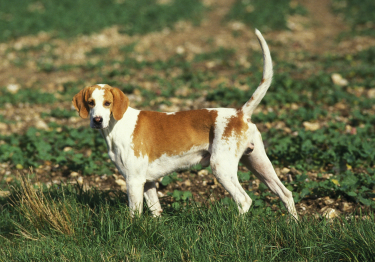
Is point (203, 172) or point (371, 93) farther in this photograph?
point (371, 93)

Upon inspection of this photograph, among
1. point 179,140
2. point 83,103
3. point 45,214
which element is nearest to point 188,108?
point 179,140

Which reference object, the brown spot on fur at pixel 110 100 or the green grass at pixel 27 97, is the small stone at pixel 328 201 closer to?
the brown spot on fur at pixel 110 100

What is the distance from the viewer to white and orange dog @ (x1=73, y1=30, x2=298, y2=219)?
3922mm

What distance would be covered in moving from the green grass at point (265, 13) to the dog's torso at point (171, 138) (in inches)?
475

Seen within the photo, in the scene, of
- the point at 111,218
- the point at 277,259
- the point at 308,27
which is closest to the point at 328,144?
the point at 277,259

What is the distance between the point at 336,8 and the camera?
18812 millimetres

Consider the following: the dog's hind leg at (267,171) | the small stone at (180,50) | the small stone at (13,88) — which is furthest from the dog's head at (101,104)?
the small stone at (180,50)

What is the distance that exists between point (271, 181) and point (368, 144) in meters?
2.28

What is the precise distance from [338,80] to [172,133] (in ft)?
20.2

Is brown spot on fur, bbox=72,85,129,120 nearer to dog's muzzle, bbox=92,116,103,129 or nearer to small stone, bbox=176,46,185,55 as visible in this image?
dog's muzzle, bbox=92,116,103,129

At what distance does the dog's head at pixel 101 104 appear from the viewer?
12.7 ft

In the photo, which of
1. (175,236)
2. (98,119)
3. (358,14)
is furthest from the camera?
(358,14)

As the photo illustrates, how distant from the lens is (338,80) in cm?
905

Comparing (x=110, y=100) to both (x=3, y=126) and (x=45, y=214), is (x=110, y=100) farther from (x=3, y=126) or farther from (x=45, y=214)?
(x=3, y=126)
